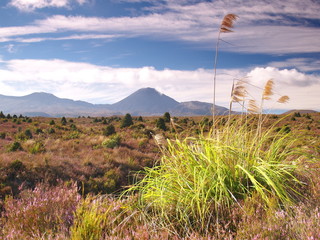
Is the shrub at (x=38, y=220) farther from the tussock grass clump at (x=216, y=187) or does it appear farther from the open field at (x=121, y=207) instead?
the tussock grass clump at (x=216, y=187)

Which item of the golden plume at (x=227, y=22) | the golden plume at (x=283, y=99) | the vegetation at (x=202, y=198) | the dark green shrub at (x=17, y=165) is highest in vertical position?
the golden plume at (x=227, y=22)

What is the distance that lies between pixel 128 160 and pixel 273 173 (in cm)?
891

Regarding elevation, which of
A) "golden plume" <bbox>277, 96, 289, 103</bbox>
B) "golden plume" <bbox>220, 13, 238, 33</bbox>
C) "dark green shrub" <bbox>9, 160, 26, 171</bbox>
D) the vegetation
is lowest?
"dark green shrub" <bbox>9, 160, 26, 171</bbox>

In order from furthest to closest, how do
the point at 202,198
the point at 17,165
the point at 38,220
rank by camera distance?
the point at 17,165, the point at 38,220, the point at 202,198

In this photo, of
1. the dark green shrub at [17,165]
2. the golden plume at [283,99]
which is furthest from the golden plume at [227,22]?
the dark green shrub at [17,165]


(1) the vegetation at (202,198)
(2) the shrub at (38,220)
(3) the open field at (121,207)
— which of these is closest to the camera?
(3) the open field at (121,207)

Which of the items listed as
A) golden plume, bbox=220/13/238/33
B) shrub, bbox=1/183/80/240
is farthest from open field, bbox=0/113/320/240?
golden plume, bbox=220/13/238/33

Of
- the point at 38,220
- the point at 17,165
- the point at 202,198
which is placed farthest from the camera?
the point at 17,165

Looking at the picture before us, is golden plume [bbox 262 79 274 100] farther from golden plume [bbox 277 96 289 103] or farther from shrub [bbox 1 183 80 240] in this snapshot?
shrub [bbox 1 183 80 240]

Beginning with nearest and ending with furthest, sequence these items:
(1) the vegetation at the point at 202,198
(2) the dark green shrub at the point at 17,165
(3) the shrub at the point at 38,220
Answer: (1) the vegetation at the point at 202,198, (3) the shrub at the point at 38,220, (2) the dark green shrub at the point at 17,165

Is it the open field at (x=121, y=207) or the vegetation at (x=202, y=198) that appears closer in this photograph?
the open field at (x=121, y=207)

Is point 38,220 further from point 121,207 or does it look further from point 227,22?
point 227,22

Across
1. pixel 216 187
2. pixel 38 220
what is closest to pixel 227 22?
pixel 216 187

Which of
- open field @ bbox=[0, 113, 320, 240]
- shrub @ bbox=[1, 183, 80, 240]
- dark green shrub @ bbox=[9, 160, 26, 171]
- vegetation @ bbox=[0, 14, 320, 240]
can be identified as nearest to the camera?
open field @ bbox=[0, 113, 320, 240]
